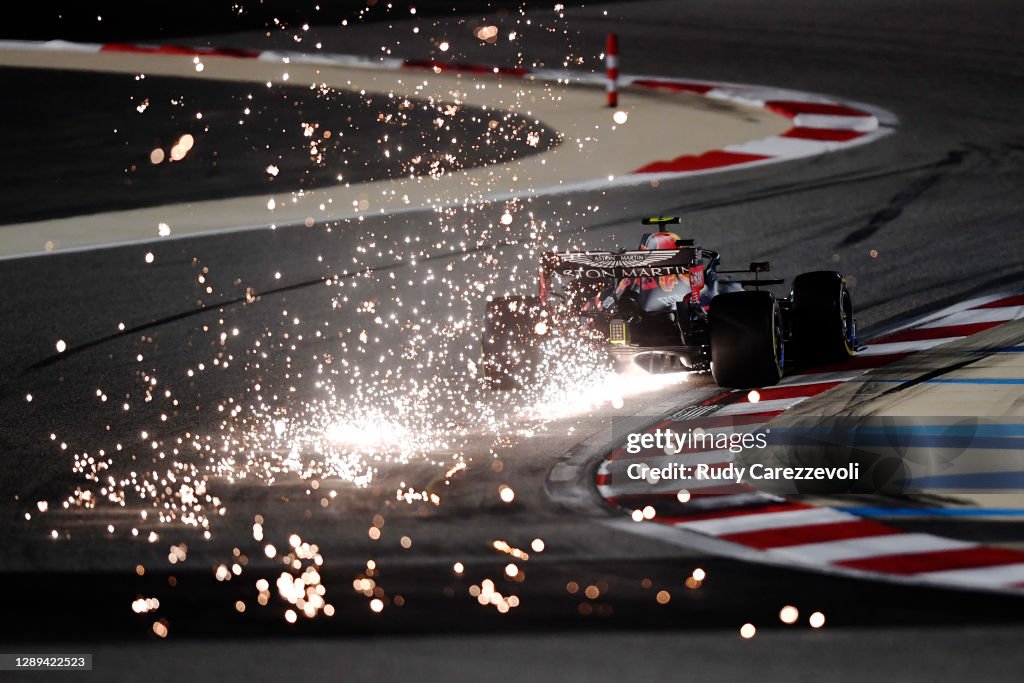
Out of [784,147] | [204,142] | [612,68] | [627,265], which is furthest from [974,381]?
[204,142]

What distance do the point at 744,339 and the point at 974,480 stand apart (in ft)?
5.52

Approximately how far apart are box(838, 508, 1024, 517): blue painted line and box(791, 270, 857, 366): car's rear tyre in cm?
251

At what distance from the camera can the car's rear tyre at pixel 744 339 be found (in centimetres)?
819

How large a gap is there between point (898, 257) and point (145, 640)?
7.62 meters

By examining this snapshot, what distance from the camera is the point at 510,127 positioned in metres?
16.9

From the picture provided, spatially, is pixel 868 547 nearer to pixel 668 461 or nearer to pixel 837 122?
pixel 668 461

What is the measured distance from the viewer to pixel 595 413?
838 cm

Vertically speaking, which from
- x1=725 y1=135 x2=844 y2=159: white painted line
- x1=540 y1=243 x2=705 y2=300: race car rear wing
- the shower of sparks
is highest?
x1=540 y1=243 x2=705 y2=300: race car rear wing

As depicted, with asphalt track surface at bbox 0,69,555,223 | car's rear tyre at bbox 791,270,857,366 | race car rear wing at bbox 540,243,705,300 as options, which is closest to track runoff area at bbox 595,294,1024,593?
car's rear tyre at bbox 791,270,857,366

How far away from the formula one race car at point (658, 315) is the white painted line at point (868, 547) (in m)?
2.27

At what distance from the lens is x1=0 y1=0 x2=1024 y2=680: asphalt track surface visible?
5.42 meters

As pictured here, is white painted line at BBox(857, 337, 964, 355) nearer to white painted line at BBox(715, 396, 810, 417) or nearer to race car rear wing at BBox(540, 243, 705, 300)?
white painted line at BBox(715, 396, 810, 417)

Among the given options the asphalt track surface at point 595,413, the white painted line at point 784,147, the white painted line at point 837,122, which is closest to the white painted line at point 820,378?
the asphalt track surface at point 595,413

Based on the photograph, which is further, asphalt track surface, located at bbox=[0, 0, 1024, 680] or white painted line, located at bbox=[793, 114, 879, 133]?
white painted line, located at bbox=[793, 114, 879, 133]
